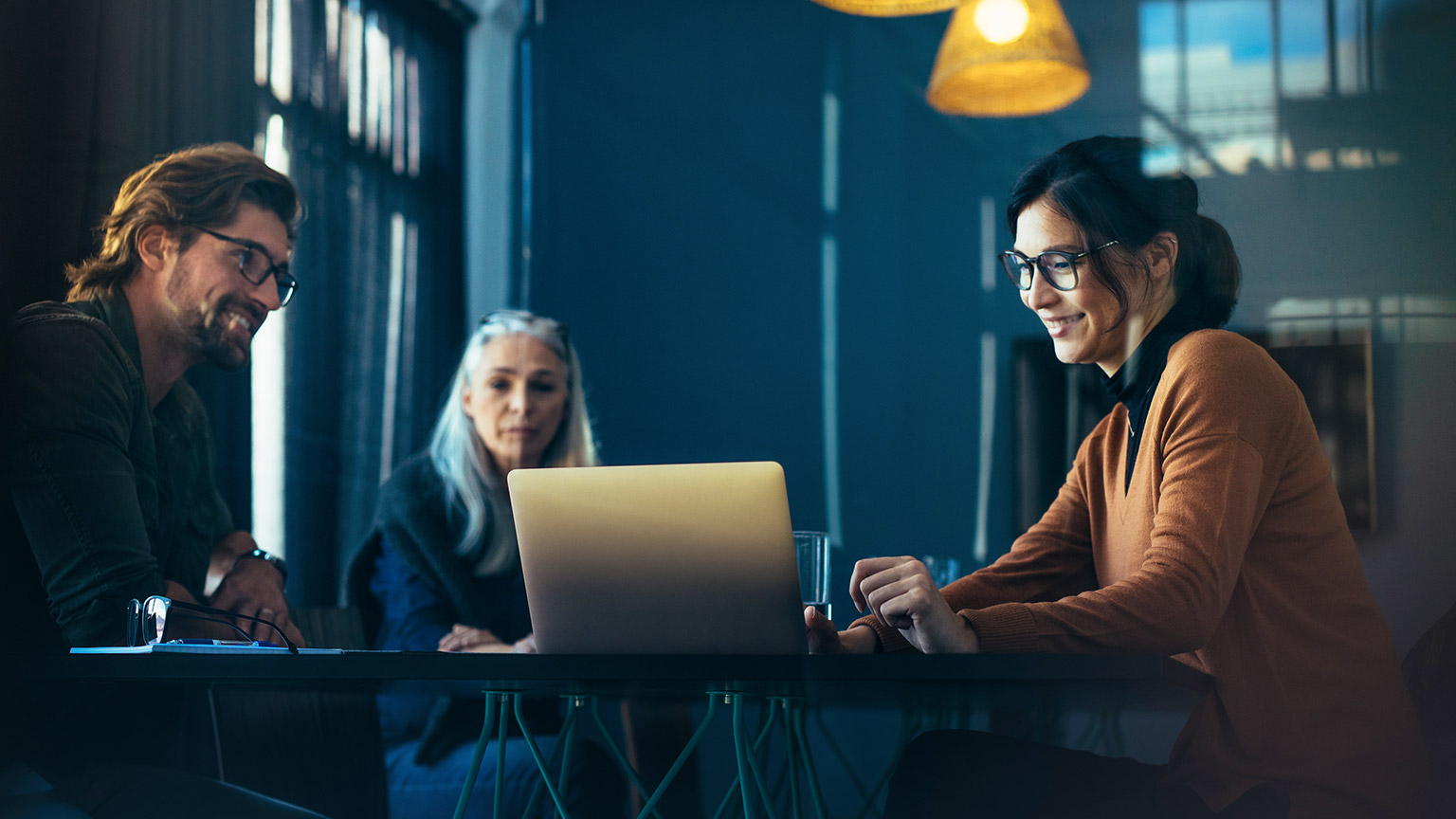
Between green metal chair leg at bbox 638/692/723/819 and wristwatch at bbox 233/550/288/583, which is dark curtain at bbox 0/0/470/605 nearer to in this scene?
wristwatch at bbox 233/550/288/583

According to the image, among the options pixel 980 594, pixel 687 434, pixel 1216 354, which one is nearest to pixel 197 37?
pixel 687 434

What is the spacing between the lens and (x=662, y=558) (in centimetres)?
100

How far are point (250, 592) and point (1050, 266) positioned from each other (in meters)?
1.39

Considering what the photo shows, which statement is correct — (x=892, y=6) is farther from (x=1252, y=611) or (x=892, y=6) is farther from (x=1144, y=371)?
(x=1252, y=611)

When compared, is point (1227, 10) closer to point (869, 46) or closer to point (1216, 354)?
point (869, 46)

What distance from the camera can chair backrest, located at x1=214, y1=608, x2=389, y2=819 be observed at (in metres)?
1.75

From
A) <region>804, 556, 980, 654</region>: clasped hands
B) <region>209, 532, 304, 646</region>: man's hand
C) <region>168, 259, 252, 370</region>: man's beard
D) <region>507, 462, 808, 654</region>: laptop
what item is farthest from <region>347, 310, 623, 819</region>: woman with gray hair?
<region>804, 556, 980, 654</region>: clasped hands

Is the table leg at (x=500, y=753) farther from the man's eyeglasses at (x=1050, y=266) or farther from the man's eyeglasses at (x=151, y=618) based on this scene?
the man's eyeglasses at (x=1050, y=266)

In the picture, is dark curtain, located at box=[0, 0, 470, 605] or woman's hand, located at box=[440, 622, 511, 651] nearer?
dark curtain, located at box=[0, 0, 470, 605]

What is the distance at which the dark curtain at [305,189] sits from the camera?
1757mm

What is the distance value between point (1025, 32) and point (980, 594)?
1.46m

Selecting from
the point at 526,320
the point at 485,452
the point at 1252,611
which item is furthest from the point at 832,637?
the point at 526,320

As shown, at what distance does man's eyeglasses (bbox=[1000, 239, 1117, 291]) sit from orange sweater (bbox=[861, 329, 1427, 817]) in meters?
0.20

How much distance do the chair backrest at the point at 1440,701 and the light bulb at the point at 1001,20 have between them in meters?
1.59
